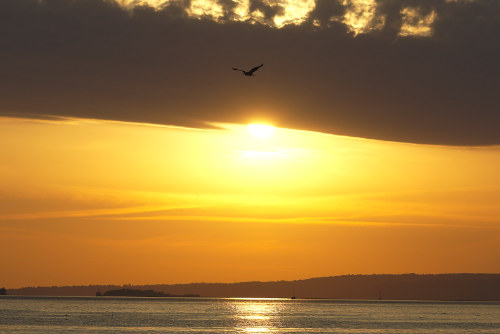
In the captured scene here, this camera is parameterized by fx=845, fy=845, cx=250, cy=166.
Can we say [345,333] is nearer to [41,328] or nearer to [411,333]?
[411,333]

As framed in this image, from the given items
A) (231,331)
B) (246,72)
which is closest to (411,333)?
(231,331)

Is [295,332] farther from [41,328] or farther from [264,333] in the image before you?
[41,328]

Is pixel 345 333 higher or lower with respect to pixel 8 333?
higher

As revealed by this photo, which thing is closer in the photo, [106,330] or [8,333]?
[8,333]

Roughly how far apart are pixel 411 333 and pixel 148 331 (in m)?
61.5

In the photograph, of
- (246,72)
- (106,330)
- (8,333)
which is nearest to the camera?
(246,72)

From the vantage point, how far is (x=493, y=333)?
654 ft

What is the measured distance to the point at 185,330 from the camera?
653 ft

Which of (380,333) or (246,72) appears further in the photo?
(380,333)

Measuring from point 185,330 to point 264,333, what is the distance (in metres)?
19.4

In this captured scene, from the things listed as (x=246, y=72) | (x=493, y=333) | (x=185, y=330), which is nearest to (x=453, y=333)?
(x=493, y=333)

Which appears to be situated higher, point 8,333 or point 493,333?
point 493,333

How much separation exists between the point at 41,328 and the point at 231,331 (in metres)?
43.6

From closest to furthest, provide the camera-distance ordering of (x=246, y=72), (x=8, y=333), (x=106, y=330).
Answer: (x=246, y=72), (x=8, y=333), (x=106, y=330)
